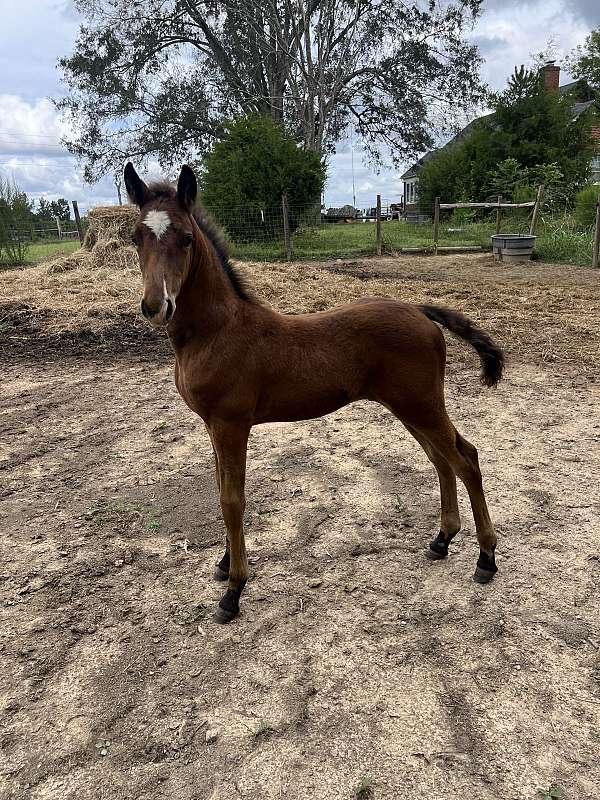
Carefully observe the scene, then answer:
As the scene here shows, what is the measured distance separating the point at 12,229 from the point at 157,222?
16181 millimetres

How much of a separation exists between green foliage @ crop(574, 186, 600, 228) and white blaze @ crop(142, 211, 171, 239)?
15603 millimetres

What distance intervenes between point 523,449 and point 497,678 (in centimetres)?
232

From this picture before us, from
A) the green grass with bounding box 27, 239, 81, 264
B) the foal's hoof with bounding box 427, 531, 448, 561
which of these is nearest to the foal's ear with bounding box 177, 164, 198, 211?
the foal's hoof with bounding box 427, 531, 448, 561

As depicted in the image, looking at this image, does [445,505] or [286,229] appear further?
[286,229]

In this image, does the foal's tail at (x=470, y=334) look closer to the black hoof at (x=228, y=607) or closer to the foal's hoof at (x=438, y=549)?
the foal's hoof at (x=438, y=549)

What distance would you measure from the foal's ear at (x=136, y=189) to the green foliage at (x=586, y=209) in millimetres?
15535

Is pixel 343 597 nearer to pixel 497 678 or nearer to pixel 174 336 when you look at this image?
pixel 497 678

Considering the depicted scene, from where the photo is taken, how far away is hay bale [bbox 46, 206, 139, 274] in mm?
12073

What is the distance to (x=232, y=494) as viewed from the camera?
8.34 feet

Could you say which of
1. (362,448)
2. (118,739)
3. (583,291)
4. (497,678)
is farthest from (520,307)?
(118,739)

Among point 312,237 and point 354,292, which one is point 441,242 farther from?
point 354,292

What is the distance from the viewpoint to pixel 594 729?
1945 mm

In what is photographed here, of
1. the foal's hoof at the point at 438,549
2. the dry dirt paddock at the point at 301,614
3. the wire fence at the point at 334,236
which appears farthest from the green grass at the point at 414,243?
the foal's hoof at the point at 438,549

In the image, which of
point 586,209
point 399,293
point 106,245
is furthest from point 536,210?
point 106,245
